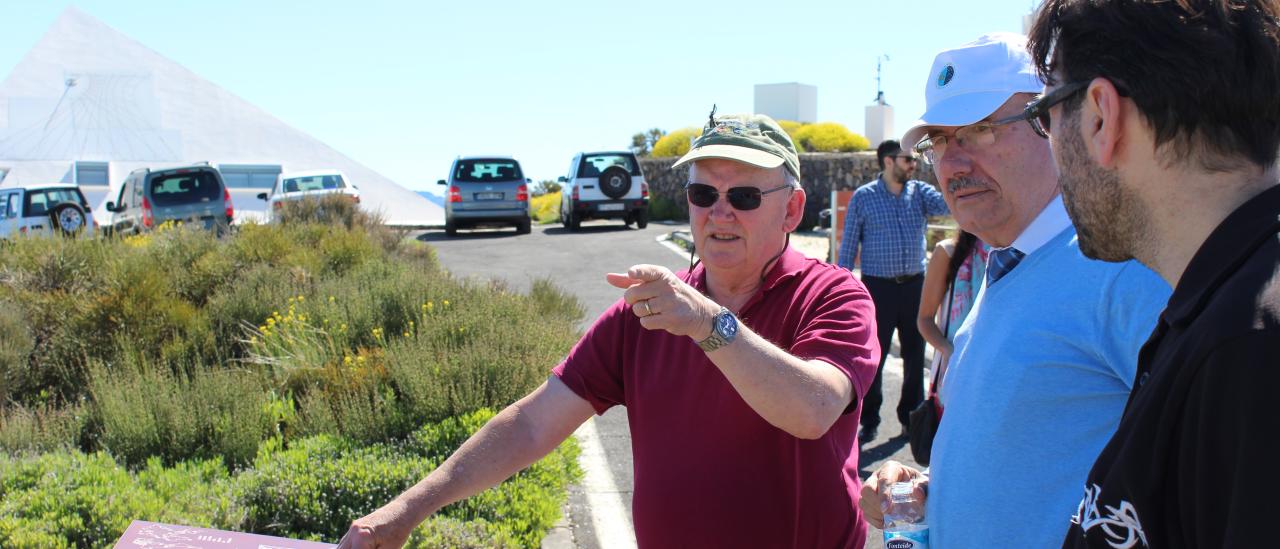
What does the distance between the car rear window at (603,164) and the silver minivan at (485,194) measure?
1.57 metres

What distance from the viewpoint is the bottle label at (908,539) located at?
1854mm

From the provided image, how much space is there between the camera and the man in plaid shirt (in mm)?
6129

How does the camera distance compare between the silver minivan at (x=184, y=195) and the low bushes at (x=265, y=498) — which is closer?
the low bushes at (x=265, y=498)

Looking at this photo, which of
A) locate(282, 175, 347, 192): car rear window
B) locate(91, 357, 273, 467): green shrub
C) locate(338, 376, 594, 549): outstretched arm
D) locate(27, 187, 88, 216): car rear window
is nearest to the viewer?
locate(338, 376, 594, 549): outstretched arm

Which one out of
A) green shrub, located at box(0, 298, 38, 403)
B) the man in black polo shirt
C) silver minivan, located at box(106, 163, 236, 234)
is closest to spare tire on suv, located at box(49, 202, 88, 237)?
silver minivan, located at box(106, 163, 236, 234)

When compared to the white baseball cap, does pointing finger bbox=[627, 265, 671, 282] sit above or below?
below

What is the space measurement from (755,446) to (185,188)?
18.7 meters

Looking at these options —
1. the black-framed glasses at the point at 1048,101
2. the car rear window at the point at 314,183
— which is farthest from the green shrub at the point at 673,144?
the black-framed glasses at the point at 1048,101

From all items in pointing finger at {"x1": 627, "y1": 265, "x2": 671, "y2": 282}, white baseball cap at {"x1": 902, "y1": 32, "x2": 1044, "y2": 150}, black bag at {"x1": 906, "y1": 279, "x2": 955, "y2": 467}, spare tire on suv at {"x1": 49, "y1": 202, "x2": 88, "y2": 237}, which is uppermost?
white baseball cap at {"x1": 902, "y1": 32, "x2": 1044, "y2": 150}

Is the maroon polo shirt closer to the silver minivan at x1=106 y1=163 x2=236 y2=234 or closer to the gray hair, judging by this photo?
the gray hair

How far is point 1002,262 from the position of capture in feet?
6.40

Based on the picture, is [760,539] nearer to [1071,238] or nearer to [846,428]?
[846,428]

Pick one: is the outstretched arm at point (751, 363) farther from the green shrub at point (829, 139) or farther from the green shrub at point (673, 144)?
the green shrub at point (829, 139)

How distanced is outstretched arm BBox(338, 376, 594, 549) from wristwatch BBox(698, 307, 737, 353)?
2.41 ft
